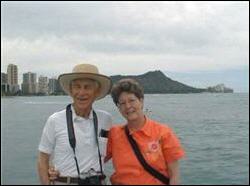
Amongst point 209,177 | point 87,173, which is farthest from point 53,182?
point 209,177

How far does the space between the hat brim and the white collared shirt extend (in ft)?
1.02

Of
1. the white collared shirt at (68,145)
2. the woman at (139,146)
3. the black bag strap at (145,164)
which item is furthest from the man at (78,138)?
the black bag strap at (145,164)

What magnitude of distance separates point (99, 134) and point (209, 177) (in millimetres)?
11792

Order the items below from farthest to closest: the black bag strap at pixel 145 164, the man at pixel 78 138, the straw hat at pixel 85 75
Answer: the straw hat at pixel 85 75 → the man at pixel 78 138 → the black bag strap at pixel 145 164

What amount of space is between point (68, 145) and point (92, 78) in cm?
63

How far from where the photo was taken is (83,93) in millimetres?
4012

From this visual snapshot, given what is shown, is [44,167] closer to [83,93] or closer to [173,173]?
[83,93]

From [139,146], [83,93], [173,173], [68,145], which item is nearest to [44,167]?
[68,145]

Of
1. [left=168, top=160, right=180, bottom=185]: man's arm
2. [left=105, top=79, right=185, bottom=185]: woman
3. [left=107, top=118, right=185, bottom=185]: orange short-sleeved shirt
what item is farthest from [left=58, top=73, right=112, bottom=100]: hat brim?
[left=168, top=160, right=180, bottom=185]: man's arm

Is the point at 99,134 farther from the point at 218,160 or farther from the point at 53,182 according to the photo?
the point at 218,160

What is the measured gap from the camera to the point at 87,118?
4.05 meters

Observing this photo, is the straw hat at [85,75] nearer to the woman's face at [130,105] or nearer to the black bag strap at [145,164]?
the woman's face at [130,105]

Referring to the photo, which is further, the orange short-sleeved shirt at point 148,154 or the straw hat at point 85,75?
the straw hat at point 85,75

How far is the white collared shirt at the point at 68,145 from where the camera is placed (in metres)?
3.94
